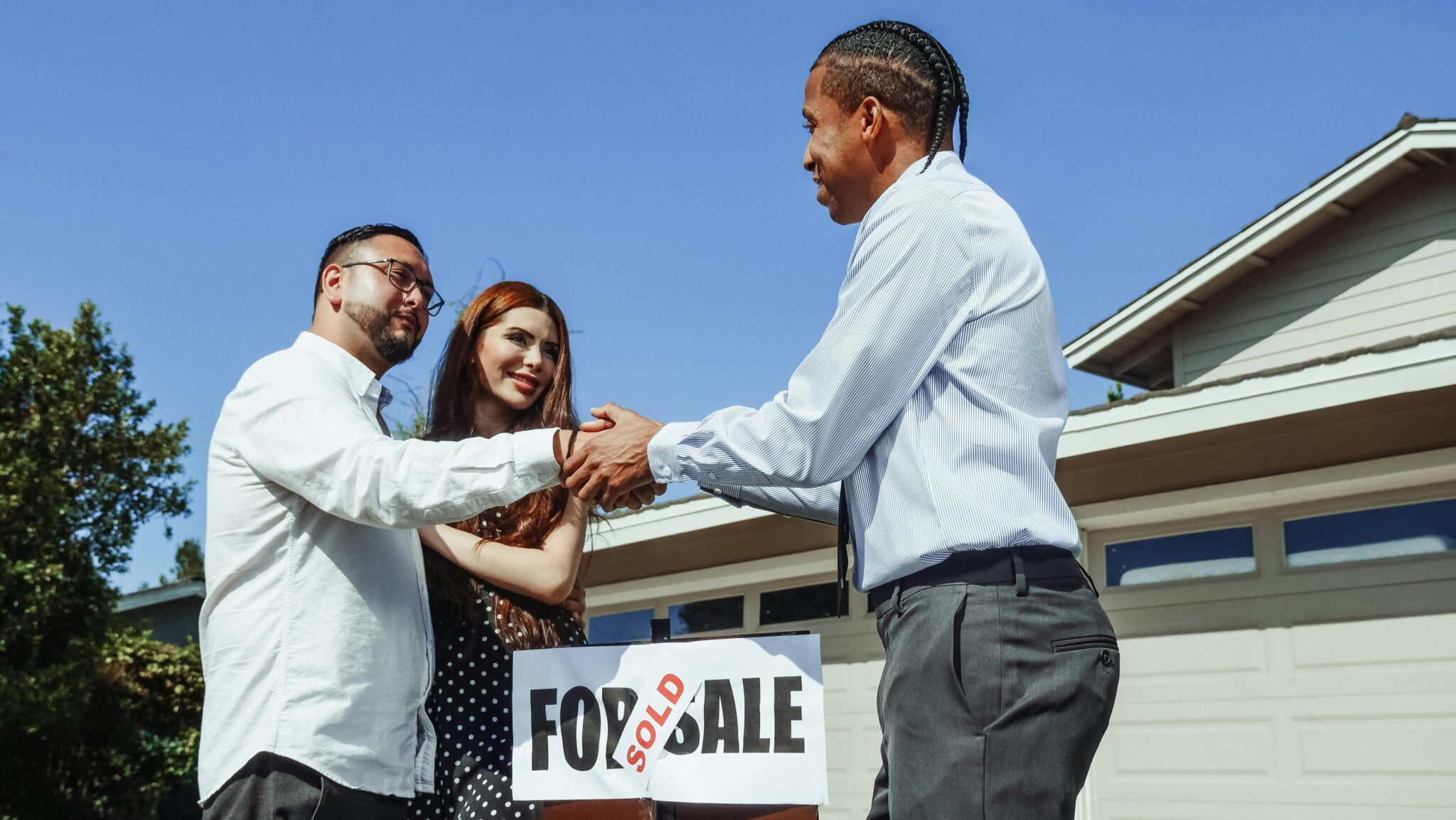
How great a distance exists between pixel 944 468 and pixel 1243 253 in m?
10.2

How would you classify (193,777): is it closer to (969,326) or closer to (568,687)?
(568,687)

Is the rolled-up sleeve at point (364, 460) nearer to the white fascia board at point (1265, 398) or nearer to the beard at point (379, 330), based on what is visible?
the beard at point (379, 330)

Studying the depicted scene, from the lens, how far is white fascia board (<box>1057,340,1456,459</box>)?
625 centimetres

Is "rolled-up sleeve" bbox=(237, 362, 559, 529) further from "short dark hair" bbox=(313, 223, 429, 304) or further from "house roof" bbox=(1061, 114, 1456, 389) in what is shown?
"house roof" bbox=(1061, 114, 1456, 389)

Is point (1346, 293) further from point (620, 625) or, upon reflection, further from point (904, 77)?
point (904, 77)

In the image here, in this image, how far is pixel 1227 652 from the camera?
24.0ft

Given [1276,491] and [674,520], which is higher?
[674,520]

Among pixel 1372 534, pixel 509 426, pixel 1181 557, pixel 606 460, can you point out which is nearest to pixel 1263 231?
pixel 1181 557

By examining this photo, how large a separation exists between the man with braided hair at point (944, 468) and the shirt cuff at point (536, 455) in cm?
30

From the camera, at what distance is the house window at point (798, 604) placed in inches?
373

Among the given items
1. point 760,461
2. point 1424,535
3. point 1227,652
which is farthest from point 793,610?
point 760,461

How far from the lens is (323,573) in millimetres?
2480

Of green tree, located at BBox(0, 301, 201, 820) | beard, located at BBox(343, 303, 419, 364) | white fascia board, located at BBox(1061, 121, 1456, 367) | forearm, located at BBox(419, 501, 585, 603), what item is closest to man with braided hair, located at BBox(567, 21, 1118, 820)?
forearm, located at BBox(419, 501, 585, 603)

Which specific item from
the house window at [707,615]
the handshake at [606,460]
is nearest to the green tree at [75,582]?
the house window at [707,615]
